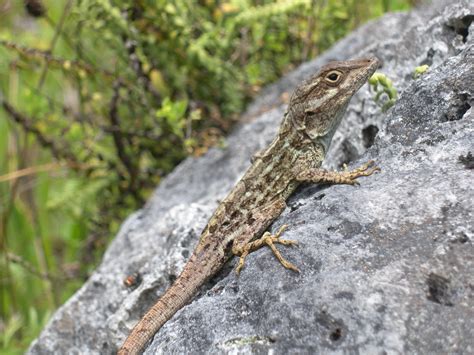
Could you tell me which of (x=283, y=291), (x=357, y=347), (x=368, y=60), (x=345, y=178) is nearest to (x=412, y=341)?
(x=357, y=347)

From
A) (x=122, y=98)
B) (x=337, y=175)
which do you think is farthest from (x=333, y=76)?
(x=122, y=98)

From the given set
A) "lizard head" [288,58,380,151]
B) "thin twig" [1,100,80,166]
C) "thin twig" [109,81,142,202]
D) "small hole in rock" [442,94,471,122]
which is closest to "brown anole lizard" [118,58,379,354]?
"lizard head" [288,58,380,151]

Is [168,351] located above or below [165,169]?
above

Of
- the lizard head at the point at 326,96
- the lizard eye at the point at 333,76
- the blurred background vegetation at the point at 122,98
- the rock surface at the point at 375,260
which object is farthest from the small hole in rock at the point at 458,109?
the blurred background vegetation at the point at 122,98

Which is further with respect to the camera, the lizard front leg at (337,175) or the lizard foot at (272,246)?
the lizard front leg at (337,175)

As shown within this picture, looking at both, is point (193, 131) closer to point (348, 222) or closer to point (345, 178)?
point (345, 178)

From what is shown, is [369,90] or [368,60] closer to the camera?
[368,60]

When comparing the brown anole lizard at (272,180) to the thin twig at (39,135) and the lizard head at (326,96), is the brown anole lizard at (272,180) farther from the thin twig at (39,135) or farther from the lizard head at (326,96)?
the thin twig at (39,135)
